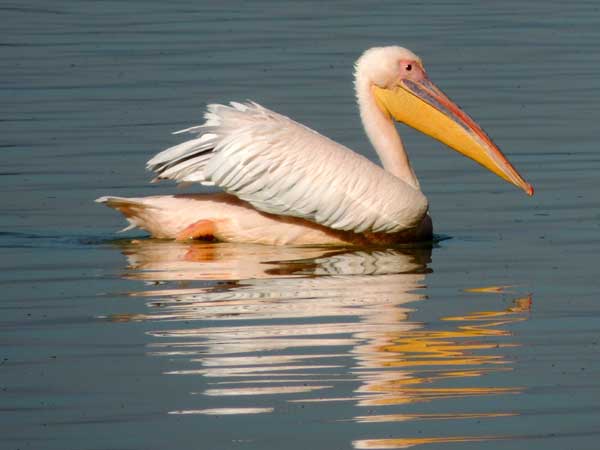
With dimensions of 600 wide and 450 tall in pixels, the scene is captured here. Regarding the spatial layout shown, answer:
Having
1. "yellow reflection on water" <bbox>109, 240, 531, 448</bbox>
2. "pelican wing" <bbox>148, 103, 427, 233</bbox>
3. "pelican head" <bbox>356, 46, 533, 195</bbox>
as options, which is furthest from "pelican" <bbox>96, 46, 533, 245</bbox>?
"pelican head" <bbox>356, 46, 533, 195</bbox>

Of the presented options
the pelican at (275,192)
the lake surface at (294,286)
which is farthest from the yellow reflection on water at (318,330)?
the pelican at (275,192)

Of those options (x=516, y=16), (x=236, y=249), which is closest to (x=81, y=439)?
(x=236, y=249)

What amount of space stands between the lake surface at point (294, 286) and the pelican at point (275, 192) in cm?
14

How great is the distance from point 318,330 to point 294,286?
3.20ft

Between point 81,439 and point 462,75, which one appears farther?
point 462,75

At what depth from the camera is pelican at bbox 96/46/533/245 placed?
328 inches

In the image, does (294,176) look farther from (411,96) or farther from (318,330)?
(318,330)

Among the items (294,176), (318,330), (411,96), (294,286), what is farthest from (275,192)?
(318,330)

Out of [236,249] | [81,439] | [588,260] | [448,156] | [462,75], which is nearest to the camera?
[81,439]

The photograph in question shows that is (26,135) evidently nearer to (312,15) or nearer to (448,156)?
(448,156)

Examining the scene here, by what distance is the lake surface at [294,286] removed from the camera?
17.5 ft

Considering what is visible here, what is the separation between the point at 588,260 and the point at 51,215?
2892 millimetres

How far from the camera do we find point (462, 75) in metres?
13.5

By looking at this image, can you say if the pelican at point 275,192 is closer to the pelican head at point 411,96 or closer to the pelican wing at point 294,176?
the pelican wing at point 294,176
